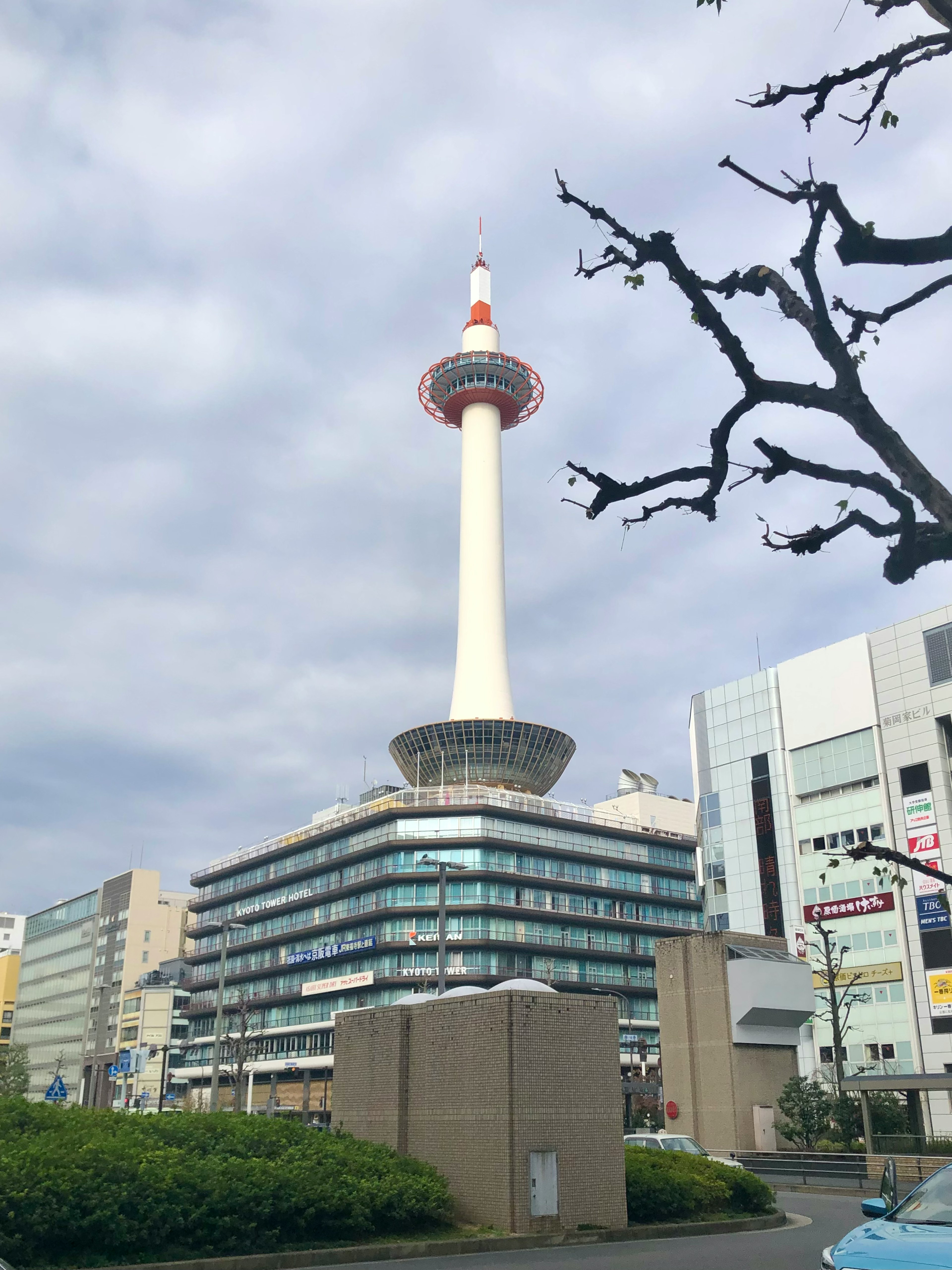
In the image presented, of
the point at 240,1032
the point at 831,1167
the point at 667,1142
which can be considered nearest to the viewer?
the point at 667,1142

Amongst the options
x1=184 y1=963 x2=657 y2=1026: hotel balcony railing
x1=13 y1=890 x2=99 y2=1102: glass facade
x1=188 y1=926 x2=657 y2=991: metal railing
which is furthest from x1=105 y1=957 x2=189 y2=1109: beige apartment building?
x1=184 y1=963 x2=657 y2=1026: hotel balcony railing

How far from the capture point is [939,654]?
67938 millimetres

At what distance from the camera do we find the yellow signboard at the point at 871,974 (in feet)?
217

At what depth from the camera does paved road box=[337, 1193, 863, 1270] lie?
17.3 m

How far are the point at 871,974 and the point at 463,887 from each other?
33.8 meters

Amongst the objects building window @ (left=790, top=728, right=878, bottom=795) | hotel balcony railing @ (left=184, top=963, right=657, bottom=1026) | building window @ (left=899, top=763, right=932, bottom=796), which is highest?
building window @ (left=790, top=728, right=878, bottom=795)

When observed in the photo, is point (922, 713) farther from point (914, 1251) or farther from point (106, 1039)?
point (106, 1039)

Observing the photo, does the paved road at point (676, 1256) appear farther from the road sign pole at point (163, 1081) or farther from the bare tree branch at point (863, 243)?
the road sign pole at point (163, 1081)

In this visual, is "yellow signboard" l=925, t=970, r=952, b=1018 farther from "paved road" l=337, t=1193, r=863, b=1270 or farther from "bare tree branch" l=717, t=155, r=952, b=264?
"bare tree branch" l=717, t=155, r=952, b=264

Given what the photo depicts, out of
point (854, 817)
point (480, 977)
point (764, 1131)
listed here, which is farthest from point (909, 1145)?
point (480, 977)

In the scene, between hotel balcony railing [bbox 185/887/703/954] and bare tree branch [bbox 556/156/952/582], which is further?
hotel balcony railing [bbox 185/887/703/954]

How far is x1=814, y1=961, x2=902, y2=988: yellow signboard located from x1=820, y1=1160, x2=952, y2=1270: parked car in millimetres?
58431

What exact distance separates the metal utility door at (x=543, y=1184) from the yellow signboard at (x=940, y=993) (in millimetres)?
50042

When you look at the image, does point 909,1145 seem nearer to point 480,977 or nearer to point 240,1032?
point 480,977
